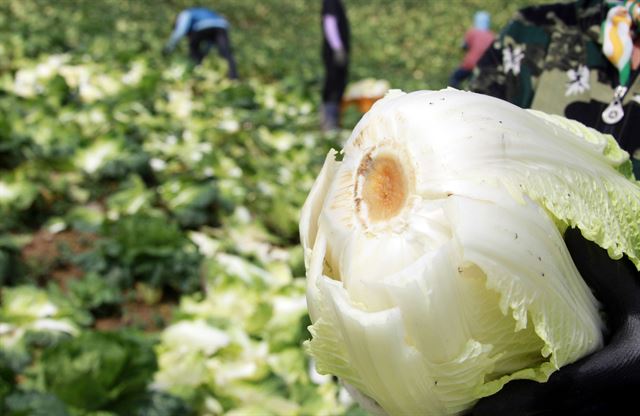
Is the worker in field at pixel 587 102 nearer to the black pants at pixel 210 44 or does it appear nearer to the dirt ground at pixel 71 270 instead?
the dirt ground at pixel 71 270

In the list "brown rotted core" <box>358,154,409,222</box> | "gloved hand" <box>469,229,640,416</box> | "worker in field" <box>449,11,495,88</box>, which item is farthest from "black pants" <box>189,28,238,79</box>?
"gloved hand" <box>469,229,640,416</box>

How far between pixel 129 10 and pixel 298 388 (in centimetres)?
1431

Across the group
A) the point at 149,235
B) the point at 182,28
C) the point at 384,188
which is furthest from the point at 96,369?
the point at 182,28

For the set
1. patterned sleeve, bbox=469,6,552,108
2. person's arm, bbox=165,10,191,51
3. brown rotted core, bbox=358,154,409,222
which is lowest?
person's arm, bbox=165,10,191,51

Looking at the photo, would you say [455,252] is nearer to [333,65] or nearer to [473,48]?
[333,65]

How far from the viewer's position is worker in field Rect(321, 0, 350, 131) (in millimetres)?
8344

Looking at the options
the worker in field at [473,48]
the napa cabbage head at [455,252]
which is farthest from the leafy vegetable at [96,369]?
the worker in field at [473,48]

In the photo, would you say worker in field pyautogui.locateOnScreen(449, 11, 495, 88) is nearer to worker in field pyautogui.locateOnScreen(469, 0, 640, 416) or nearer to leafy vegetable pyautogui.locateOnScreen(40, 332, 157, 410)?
leafy vegetable pyautogui.locateOnScreen(40, 332, 157, 410)

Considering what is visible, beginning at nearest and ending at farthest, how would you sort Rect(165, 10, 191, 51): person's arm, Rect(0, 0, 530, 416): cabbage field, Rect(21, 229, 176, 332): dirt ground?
Rect(0, 0, 530, 416): cabbage field, Rect(21, 229, 176, 332): dirt ground, Rect(165, 10, 191, 51): person's arm

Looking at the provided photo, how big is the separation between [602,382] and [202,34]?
10.0 meters

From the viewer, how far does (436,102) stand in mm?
1381

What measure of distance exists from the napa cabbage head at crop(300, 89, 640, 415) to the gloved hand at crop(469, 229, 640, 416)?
0.03 m

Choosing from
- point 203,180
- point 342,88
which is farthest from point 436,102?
point 342,88

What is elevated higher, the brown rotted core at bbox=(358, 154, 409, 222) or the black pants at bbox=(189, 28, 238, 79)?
the brown rotted core at bbox=(358, 154, 409, 222)
